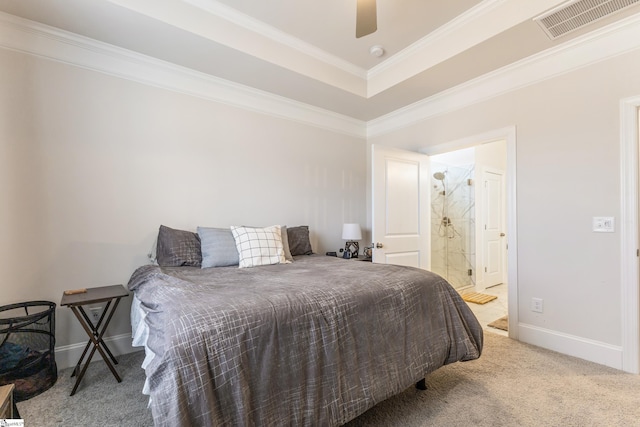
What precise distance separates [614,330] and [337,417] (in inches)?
92.4

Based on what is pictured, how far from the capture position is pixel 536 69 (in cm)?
262

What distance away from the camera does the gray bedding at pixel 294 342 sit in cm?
104

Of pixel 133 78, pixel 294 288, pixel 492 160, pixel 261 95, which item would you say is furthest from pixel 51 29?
pixel 492 160

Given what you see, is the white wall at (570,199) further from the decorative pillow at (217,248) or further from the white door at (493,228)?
the decorative pillow at (217,248)

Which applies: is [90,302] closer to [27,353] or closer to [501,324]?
[27,353]

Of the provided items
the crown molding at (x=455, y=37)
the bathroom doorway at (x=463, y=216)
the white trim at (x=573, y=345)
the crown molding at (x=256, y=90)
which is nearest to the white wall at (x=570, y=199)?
the white trim at (x=573, y=345)

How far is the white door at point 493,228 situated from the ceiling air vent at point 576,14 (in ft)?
9.19

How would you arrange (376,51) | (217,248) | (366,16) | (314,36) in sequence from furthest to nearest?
(376,51), (314,36), (217,248), (366,16)

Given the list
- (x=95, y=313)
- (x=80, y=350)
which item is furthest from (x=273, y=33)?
(x=80, y=350)

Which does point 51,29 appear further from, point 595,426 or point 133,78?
point 595,426

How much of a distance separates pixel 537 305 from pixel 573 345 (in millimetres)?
367

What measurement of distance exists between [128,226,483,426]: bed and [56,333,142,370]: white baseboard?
830 millimetres

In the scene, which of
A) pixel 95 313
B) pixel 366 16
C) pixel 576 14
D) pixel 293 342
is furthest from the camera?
pixel 95 313

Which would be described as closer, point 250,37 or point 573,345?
point 573,345
